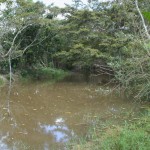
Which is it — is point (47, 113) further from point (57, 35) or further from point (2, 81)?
point (57, 35)

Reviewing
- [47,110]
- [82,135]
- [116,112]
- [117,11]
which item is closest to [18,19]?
[117,11]

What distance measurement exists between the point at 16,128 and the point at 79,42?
9.36 m

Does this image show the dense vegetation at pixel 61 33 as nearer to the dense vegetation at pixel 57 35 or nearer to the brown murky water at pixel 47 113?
the dense vegetation at pixel 57 35

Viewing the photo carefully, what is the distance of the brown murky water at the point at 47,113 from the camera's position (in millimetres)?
5902

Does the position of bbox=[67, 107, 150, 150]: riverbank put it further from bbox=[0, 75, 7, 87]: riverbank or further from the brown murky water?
bbox=[0, 75, 7, 87]: riverbank

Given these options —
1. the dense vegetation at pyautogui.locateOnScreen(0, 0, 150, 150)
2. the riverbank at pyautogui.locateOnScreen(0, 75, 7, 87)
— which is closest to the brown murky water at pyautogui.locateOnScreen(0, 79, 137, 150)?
the riverbank at pyautogui.locateOnScreen(0, 75, 7, 87)

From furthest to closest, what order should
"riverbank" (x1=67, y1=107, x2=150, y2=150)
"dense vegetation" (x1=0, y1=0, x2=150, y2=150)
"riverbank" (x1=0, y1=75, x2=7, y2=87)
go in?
1. "dense vegetation" (x1=0, y1=0, x2=150, y2=150)
2. "riverbank" (x1=0, y1=75, x2=7, y2=87)
3. "riverbank" (x1=67, y1=107, x2=150, y2=150)

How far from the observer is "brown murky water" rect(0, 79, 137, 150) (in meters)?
5.90

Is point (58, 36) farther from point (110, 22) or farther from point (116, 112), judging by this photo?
point (116, 112)

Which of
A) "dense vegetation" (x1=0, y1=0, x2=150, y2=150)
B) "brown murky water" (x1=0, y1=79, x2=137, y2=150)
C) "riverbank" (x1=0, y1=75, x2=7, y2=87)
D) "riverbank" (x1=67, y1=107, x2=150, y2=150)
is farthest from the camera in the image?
"dense vegetation" (x1=0, y1=0, x2=150, y2=150)

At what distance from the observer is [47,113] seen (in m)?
8.29

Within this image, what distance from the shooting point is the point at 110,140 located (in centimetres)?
452

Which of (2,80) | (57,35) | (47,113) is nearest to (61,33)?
(57,35)

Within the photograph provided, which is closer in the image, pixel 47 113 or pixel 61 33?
pixel 47 113
